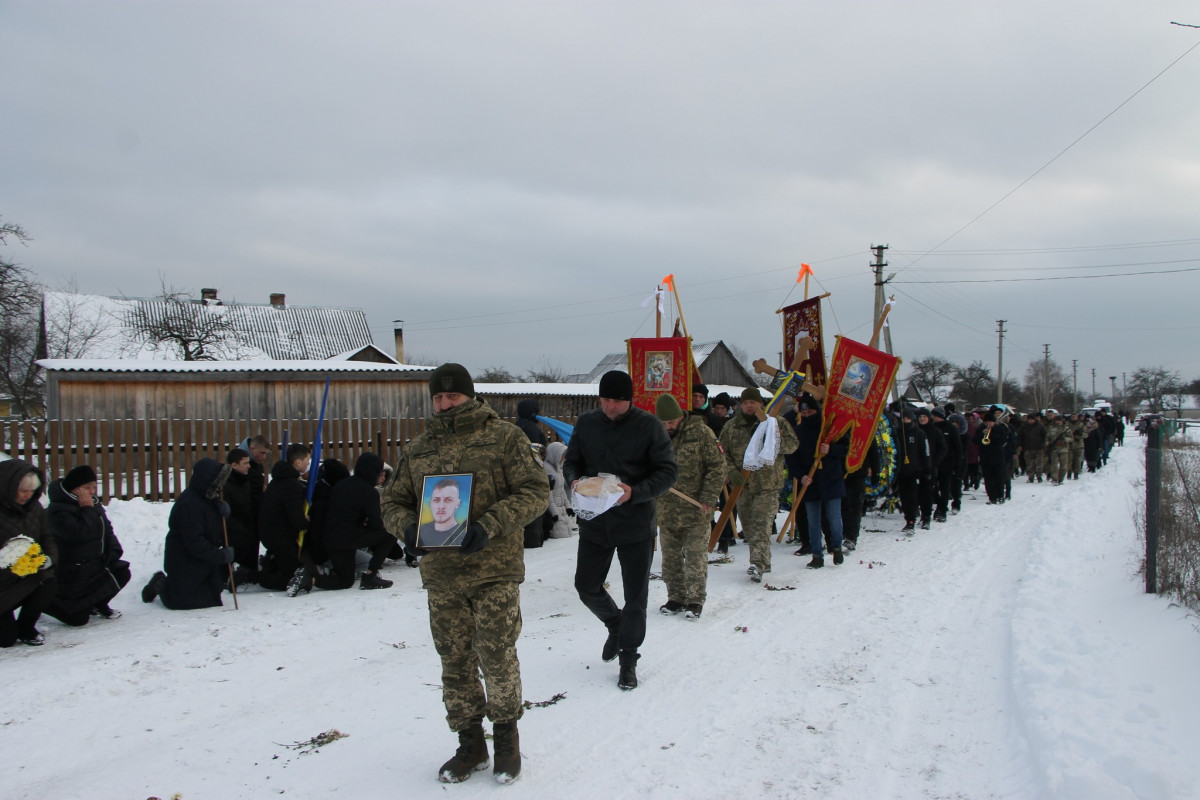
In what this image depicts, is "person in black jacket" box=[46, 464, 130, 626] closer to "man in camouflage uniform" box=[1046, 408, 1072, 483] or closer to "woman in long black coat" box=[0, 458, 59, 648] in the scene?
"woman in long black coat" box=[0, 458, 59, 648]

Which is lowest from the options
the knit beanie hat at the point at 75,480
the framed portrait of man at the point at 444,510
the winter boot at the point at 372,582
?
the winter boot at the point at 372,582

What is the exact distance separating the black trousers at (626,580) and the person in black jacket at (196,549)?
12.4ft

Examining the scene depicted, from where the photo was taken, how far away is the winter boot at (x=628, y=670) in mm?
4871

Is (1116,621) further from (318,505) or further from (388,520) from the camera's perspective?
(318,505)

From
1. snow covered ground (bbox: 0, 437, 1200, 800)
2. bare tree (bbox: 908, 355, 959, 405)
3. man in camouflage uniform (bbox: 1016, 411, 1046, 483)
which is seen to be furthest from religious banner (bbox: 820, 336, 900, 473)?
bare tree (bbox: 908, 355, 959, 405)

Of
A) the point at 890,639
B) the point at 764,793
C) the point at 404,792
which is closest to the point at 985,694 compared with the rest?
Answer: the point at 890,639

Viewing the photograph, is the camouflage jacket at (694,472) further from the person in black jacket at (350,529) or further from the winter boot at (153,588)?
the winter boot at (153,588)

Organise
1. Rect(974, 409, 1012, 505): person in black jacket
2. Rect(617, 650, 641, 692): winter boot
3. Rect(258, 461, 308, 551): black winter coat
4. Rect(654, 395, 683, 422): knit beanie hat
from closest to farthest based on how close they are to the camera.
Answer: Rect(617, 650, 641, 692): winter boot < Rect(654, 395, 683, 422): knit beanie hat < Rect(258, 461, 308, 551): black winter coat < Rect(974, 409, 1012, 505): person in black jacket

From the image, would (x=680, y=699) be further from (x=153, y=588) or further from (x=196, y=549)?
(x=153, y=588)

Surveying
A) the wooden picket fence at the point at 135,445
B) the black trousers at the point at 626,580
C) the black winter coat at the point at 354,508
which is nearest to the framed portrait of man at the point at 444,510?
the black trousers at the point at 626,580

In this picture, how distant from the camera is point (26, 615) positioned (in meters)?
5.96

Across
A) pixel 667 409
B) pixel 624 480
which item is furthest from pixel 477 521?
pixel 667 409

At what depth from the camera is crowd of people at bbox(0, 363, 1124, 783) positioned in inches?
142

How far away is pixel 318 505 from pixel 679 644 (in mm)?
4180
